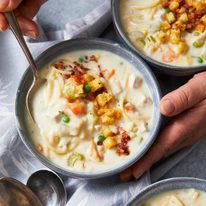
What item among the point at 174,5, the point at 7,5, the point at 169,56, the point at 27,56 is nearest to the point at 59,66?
the point at 27,56

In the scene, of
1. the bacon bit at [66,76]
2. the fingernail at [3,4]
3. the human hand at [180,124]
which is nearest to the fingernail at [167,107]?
the human hand at [180,124]

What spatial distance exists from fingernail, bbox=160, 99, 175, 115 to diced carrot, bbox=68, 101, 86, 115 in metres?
0.35

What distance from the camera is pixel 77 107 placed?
2.38 meters

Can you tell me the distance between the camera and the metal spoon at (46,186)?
97.2 inches

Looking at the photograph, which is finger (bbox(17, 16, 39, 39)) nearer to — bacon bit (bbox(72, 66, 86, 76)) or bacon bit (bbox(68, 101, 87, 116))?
bacon bit (bbox(72, 66, 86, 76))

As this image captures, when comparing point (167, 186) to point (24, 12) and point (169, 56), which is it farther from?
point (24, 12)

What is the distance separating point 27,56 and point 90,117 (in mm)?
397

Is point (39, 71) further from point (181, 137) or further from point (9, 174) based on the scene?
point (181, 137)

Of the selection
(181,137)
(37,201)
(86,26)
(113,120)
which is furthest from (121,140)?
(86,26)

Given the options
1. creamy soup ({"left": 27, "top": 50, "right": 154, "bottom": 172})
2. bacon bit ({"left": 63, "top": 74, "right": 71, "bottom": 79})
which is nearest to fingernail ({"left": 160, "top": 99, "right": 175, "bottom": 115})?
creamy soup ({"left": 27, "top": 50, "right": 154, "bottom": 172})

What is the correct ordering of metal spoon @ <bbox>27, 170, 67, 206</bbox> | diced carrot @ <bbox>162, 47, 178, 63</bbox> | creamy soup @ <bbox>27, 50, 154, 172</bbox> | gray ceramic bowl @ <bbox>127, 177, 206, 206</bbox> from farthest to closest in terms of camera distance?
diced carrot @ <bbox>162, 47, 178, 63</bbox>, metal spoon @ <bbox>27, 170, 67, 206</bbox>, creamy soup @ <bbox>27, 50, 154, 172</bbox>, gray ceramic bowl @ <bbox>127, 177, 206, 206</bbox>

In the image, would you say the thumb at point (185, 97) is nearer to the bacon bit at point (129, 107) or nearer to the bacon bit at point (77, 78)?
the bacon bit at point (129, 107)

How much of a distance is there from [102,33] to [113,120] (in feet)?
1.98

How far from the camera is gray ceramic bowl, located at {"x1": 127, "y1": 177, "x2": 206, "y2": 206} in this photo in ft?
7.43
